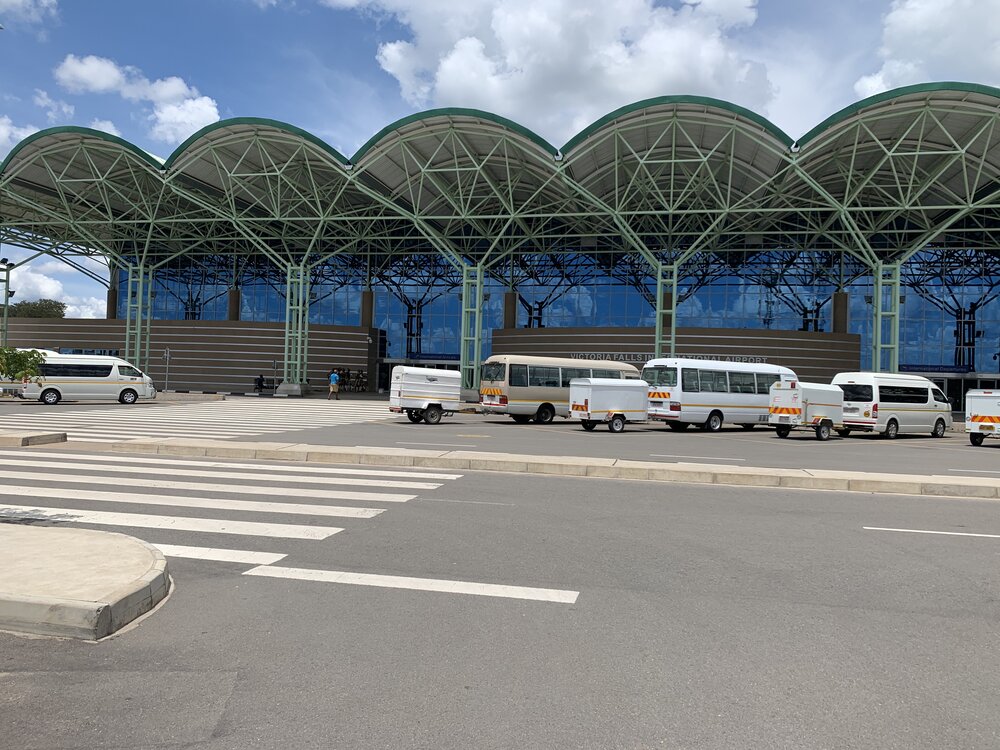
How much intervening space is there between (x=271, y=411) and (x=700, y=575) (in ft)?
93.1

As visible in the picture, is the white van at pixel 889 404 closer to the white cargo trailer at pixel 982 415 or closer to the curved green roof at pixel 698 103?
the white cargo trailer at pixel 982 415

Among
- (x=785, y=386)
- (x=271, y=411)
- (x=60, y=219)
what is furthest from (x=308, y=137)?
(x=785, y=386)

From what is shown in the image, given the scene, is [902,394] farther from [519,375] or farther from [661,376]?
[519,375]

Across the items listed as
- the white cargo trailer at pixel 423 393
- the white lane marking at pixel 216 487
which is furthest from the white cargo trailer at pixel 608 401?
the white lane marking at pixel 216 487

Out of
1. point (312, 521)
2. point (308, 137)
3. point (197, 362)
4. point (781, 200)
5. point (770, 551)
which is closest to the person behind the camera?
point (770, 551)

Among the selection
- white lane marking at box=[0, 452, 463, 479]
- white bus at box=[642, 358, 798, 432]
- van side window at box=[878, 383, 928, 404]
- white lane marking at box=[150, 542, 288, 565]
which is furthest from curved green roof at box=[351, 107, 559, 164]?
white lane marking at box=[150, 542, 288, 565]

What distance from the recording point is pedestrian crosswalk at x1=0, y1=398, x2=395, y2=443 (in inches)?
777

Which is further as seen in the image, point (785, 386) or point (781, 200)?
point (781, 200)

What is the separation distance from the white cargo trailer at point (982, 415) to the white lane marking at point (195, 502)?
22.7m

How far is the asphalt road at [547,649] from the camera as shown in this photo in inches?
146

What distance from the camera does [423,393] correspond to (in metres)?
27.4

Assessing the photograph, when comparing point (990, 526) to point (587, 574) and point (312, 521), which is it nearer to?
point (587, 574)

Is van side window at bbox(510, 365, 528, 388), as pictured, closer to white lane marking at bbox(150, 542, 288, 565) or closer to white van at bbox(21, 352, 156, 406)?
white van at bbox(21, 352, 156, 406)

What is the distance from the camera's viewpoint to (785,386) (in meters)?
25.6
